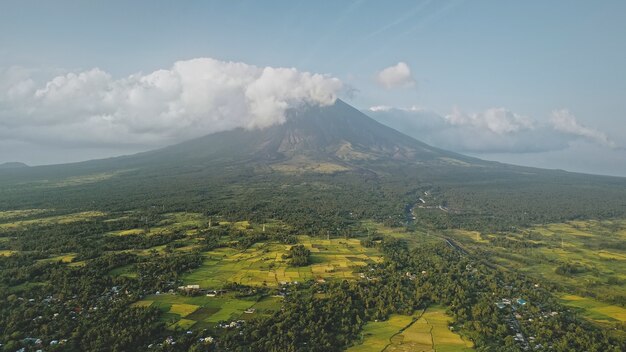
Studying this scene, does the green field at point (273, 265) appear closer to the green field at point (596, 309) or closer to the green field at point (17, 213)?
the green field at point (596, 309)

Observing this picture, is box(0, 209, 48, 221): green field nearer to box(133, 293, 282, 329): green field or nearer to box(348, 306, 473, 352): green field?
box(133, 293, 282, 329): green field

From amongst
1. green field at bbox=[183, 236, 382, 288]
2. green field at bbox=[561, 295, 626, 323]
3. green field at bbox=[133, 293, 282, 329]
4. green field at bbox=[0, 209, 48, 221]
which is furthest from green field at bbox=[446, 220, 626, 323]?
green field at bbox=[0, 209, 48, 221]

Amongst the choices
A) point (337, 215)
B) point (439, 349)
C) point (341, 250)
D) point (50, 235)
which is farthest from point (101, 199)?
point (439, 349)

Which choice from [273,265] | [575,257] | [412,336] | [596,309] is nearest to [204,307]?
[273,265]

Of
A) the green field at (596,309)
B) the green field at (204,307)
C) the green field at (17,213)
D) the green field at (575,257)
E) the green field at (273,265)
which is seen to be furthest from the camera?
the green field at (17,213)

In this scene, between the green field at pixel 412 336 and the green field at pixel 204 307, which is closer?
the green field at pixel 412 336

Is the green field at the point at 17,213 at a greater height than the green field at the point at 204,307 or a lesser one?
greater

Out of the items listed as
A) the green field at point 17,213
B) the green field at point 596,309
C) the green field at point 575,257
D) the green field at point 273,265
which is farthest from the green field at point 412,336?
the green field at point 17,213

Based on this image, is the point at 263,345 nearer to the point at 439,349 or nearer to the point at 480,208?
the point at 439,349
